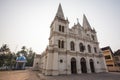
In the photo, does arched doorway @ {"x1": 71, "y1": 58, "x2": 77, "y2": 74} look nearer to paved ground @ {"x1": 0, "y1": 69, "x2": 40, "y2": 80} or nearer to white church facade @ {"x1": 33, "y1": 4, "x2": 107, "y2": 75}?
white church facade @ {"x1": 33, "y1": 4, "x2": 107, "y2": 75}

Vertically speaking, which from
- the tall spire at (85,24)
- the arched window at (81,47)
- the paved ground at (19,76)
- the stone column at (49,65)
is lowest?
the paved ground at (19,76)

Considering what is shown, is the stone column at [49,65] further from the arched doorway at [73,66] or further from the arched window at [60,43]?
the arched doorway at [73,66]

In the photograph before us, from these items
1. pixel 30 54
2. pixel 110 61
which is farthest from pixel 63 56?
pixel 30 54

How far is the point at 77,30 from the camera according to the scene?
23156 millimetres

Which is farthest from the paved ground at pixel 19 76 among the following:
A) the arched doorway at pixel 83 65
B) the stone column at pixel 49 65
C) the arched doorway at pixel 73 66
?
the arched doorway at pixel 83 65

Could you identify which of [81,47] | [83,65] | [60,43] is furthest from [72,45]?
[83,65]

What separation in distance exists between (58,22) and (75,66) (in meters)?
13.0

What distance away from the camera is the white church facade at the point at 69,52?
1655cm

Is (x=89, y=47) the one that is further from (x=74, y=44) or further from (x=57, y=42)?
(x=57, y=42)

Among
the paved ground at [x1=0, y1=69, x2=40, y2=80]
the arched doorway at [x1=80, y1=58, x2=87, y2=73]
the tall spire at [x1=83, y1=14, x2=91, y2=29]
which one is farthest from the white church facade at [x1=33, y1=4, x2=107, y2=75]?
the paved ground at [x1=0, y1=69, x2=40, y2=80]

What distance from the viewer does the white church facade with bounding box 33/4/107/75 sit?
16.5 metres

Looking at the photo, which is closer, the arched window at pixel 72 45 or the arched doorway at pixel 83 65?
the arched doorway at pixel 83 65

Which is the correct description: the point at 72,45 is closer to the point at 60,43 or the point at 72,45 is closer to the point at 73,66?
the point at 60,43

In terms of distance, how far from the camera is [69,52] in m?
18.8
